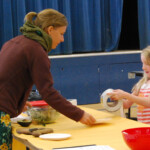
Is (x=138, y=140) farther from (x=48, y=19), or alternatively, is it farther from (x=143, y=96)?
(x=143, y=96)

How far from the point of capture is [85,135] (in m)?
1.77

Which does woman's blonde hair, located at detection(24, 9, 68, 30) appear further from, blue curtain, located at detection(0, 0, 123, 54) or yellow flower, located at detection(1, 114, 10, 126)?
blue curtain, located at detection(0, 0, 123, 54)

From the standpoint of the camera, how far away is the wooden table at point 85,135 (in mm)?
1595

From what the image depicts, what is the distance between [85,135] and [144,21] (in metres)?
4.29

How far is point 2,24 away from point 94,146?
3.86m

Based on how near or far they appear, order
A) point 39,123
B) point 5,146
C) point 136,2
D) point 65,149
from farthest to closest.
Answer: point 136,2 → point 39,123 → point 5,146 → point 65,149

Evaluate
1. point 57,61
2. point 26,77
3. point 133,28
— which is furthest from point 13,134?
point 133,28

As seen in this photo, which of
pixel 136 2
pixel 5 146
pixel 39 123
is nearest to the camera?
pixel 5 146

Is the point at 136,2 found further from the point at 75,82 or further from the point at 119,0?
the point at 75,82

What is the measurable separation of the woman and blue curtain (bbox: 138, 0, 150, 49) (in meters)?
4.04

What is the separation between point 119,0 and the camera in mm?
5680

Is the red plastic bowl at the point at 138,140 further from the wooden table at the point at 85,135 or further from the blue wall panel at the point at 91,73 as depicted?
the blue wall panel at the point at 91,73

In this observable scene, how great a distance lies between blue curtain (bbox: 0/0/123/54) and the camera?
505 centimetres

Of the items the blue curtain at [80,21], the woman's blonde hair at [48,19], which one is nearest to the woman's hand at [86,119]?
the woman's blonde hair at [48,19]
